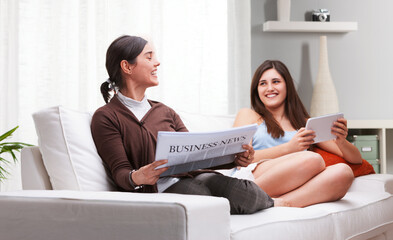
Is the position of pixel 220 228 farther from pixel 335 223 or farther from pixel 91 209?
pixel 335 223

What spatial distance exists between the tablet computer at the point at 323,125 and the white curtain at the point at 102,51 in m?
1.61

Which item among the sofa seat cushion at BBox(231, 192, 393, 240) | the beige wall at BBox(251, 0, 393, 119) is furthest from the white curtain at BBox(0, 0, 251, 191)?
the sofa seat cushion at BBox(231, 192, 393, 240)

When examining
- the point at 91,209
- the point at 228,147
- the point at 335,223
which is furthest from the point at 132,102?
Answer: the point at 335,223

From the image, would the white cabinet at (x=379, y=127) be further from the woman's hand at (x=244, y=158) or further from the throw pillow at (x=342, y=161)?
the woman's hand at (x=244, y=158)

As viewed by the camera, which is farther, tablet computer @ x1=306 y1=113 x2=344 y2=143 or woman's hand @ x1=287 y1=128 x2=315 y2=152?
woman's hand @ x1=287 y1=128 x2=315 y2=152

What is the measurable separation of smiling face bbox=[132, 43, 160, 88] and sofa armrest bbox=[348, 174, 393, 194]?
1176mm

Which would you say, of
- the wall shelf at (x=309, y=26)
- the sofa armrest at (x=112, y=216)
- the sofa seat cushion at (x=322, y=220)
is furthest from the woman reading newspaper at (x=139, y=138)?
the wall shelf at (x=309, y=26)

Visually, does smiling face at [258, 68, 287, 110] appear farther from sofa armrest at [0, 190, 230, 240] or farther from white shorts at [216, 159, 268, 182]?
sofa armrest at [0, 190, 230, 240]

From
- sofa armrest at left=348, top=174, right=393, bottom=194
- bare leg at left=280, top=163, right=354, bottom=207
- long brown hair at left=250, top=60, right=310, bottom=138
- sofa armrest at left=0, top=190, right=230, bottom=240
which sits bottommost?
sofa armrest at left=348, top=174, right=393, bottom=194

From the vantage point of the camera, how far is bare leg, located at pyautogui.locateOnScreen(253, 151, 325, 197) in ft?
6.88

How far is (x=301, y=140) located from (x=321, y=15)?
2.07m

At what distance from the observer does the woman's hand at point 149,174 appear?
1.42 metres

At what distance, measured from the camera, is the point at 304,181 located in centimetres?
212

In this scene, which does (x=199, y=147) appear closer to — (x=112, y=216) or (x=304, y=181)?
(x=112, y=216)
